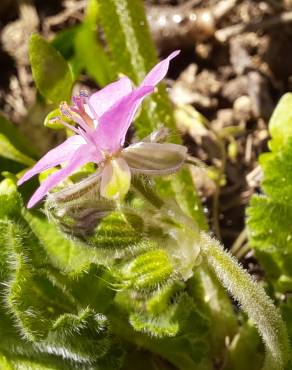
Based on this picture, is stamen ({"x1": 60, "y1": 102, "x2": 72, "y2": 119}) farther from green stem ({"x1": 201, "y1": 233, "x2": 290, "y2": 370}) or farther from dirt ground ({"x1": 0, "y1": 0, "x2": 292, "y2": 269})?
dirt ground ({"x1": 0, "y1": 0, "x2": 292, "y2": 269})

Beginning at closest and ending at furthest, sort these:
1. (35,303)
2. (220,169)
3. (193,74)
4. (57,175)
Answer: (57,175) → (35,303) → (220,169) → (193,74)

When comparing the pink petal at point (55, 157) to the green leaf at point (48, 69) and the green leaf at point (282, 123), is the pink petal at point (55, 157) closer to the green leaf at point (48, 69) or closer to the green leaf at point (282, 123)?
the green leaf at point (48, 69)

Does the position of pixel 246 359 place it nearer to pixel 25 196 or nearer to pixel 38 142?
pixel 25 196

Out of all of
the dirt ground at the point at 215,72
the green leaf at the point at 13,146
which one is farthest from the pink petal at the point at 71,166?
the dirt ground at the point at 215,72

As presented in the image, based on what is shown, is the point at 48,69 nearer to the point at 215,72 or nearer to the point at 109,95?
the point at 109,95

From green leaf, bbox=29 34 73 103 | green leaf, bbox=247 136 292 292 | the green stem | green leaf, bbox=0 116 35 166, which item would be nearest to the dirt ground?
green leaf, bbox=0 116 35 166

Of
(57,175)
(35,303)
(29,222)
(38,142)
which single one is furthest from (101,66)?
(57,175)

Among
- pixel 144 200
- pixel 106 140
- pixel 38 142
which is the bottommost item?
pixel 38 142

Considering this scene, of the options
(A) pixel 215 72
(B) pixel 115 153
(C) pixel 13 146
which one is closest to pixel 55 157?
(B) pixel 115 153
